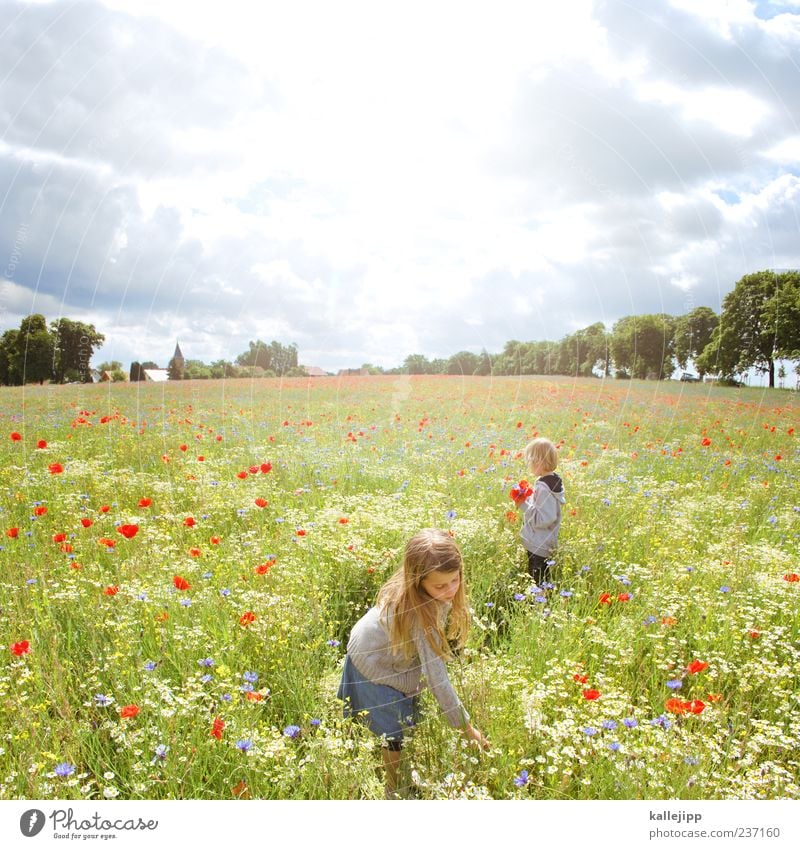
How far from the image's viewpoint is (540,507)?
11.5ft

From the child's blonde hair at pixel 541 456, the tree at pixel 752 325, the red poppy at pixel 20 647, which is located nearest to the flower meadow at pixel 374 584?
the red poppy at pixel 20 647

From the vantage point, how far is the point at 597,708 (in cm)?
234

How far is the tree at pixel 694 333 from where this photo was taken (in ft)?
13.3

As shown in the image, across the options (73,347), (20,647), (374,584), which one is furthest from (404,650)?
(73,347)

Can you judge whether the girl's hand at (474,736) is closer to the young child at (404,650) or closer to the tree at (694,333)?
the young child at (404,650)

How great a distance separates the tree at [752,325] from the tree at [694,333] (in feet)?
0.12

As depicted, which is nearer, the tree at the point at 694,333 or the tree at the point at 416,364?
the tree at the point at 416,364

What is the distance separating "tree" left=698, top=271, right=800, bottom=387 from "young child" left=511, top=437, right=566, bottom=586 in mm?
1378

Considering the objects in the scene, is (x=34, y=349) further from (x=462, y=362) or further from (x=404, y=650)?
(x=404, y=650)

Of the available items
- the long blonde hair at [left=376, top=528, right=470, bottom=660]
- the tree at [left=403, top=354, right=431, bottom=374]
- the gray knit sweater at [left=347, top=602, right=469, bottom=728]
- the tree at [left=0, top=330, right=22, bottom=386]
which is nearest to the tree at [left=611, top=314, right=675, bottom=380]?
the tree at [left=403, top=354, right=431, bottom=374]

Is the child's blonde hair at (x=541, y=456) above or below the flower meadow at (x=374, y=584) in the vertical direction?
above

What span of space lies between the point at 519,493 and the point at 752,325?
201cm
